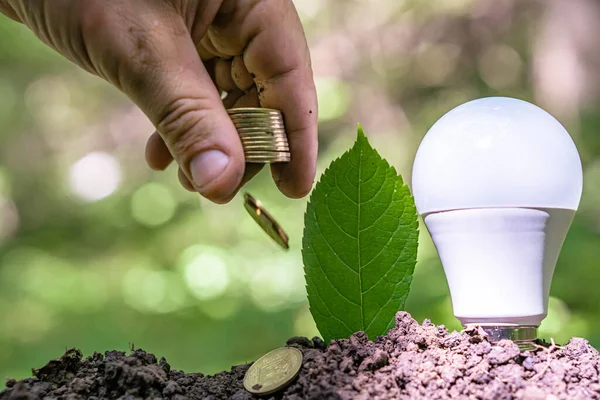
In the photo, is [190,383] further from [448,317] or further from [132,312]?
[132,312]

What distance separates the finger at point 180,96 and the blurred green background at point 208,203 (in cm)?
162

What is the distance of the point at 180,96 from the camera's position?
27.4 inches

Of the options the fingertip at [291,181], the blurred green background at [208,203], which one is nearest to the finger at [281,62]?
the fingertip at [291,181]

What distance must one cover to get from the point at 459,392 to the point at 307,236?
0.29 meters

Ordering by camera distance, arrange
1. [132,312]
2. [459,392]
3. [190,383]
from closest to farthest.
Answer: [459,392], [190,383], [132,312]

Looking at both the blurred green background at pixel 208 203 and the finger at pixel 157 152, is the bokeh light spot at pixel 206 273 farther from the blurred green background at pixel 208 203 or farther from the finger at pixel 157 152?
the finger at pixel 157 152

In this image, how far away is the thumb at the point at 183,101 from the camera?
0.69 meters

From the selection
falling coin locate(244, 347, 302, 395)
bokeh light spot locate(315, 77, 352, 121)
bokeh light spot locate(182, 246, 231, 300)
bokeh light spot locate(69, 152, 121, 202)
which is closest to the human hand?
falling coin locate(244, 347, 302, 395)

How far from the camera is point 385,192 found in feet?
2.60

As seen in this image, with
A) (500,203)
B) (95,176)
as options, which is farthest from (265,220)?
(95,176)

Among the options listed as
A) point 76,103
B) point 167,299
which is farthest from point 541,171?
point 76,103

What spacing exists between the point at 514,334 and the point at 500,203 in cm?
18

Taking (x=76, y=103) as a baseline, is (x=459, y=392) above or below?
below

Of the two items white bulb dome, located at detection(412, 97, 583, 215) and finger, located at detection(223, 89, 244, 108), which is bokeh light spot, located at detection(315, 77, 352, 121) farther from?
white bulb dome, located at detection(412, 97, 583, 215)
